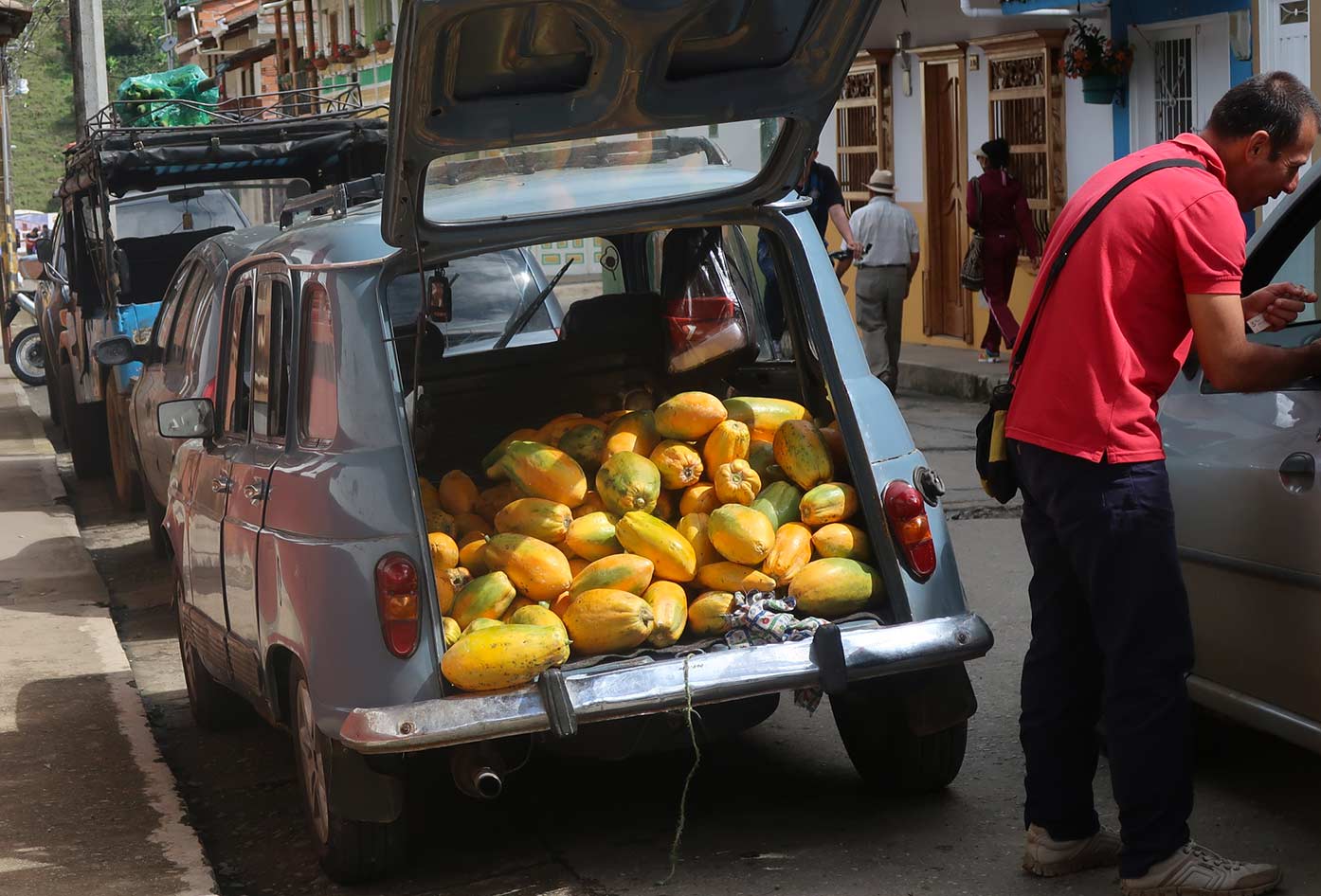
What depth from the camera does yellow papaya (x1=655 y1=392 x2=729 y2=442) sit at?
5191 mm

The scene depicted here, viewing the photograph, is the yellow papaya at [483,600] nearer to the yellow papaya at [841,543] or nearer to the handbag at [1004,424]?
the yellow papaya at [841,543]

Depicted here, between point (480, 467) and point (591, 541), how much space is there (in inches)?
33.6

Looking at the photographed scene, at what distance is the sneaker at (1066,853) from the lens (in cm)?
438

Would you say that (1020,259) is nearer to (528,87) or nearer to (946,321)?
(946,321)

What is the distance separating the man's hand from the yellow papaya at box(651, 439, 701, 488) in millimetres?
1536

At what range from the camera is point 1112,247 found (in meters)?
4.02

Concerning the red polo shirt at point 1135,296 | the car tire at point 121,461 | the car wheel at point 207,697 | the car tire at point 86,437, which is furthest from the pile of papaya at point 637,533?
the car tire at point 86,437

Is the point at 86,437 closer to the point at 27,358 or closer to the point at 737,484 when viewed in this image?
the point at 27,358

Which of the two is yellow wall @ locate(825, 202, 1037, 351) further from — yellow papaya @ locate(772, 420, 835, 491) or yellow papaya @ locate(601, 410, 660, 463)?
yellow papaya @ locate(772, 420, 835, 491)

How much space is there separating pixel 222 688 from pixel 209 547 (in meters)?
0.97

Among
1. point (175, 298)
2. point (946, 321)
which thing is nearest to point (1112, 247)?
point (175, 298)

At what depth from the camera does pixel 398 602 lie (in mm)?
4430

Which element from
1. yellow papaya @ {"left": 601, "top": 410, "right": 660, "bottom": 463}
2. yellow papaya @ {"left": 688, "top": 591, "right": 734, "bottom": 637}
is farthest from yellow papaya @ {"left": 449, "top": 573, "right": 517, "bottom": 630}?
yellow papaya @ {"left": 601, "top": 410, "right": 660, "bottom": 463}

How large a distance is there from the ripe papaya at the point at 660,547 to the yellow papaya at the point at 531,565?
183mm
